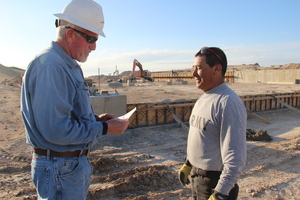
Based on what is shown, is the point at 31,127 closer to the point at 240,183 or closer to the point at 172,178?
the point at 172,178

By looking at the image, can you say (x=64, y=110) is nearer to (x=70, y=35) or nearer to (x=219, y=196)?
(x=70, y=35)

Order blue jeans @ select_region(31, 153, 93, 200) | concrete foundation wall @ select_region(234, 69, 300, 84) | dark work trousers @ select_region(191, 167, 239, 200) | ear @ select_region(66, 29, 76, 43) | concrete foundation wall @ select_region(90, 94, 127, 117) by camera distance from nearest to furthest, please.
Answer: blue jeans @ select_region(31, 153, 93, 200), ear @ select_region(66, 29, 76, 43), dark work trousers @ select_region(191, 167, 239, 200), concrete foundation wall @ select_region(90, 94, 127, 117), concrete foundation wall @ select_region(234, 69, 300, 84)

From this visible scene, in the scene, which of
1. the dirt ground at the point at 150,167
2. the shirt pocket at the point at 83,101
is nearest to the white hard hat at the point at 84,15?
the shirt pocket at the point at 83,101

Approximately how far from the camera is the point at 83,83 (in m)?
1.84

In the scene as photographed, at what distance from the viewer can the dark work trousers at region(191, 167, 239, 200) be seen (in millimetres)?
2217

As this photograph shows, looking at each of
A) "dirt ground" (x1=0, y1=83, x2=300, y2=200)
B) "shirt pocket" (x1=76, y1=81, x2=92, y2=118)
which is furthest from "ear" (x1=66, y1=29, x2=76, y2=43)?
"dirt ground" (x1=0, y1=83, x2=300, y2=200)

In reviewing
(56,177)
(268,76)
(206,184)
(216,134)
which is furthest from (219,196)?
(268,76)

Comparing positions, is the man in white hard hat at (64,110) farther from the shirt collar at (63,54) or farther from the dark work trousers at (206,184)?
the dark work trousers at (206,184)

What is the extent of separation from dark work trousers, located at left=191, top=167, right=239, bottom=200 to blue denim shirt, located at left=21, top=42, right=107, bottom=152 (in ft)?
3.86

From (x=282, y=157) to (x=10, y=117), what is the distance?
11396 mm

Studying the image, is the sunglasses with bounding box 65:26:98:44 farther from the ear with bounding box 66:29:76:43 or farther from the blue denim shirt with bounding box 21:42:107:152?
the blue denim shirt with bounding box 21:42:107:152

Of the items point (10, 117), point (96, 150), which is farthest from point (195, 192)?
point (10, 117)

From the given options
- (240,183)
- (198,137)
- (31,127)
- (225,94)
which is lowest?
(240,183)

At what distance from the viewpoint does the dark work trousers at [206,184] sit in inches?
87.3
